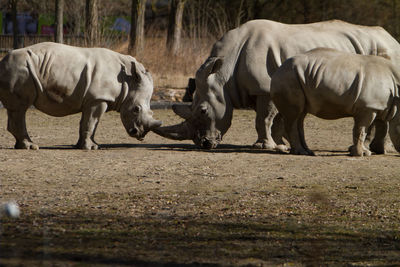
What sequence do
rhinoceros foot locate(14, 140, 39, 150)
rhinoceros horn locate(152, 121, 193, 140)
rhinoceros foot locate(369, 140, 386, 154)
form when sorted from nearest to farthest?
rhinoceros foot locate(14, 140, 39, 150) < rhinoceros foot locate(369, 140, 386, 154) < rhinoceros horn locate(152, 121, 193, 140)

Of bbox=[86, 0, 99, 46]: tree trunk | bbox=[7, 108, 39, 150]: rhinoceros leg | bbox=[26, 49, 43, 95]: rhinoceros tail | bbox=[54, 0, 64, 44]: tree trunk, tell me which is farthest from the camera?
bbox=[54, 0, 64, 44]: tree trunk

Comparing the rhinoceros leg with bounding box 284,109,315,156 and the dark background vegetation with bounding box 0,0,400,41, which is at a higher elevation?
the rhinoceros leg with bounding box 284,109,315,156

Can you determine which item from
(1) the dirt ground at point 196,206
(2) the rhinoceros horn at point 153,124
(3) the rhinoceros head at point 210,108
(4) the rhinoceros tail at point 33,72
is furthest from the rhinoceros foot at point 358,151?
(4) the rhinoceros tail at point 33,72

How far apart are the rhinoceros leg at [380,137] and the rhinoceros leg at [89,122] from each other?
3335 mm

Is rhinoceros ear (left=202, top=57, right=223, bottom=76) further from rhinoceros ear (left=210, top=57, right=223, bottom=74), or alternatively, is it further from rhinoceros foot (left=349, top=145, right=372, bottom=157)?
rhinoceros foot (left=349, top=145, right=372, bottom=157)

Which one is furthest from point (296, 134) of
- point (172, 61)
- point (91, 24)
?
point (172, 61)

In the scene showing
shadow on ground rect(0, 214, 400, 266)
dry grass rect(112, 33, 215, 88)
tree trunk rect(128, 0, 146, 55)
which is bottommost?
dry grass rect(112, 33, 215, 88)

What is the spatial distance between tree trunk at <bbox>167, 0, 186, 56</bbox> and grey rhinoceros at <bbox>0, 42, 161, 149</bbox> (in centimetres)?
1037

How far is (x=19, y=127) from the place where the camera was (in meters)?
9.43

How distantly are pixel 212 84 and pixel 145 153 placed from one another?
1.34 metres

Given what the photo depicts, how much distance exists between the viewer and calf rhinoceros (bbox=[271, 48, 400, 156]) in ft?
30.4

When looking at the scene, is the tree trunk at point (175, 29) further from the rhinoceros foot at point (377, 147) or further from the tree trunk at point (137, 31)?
the rhinoceros foot at point (377, 147)

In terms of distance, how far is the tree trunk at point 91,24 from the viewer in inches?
712

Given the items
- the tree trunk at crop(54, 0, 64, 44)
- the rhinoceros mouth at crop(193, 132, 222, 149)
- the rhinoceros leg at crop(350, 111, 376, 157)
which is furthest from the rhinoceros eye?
the tree trunk at crop(54, 0, 64, 44)
